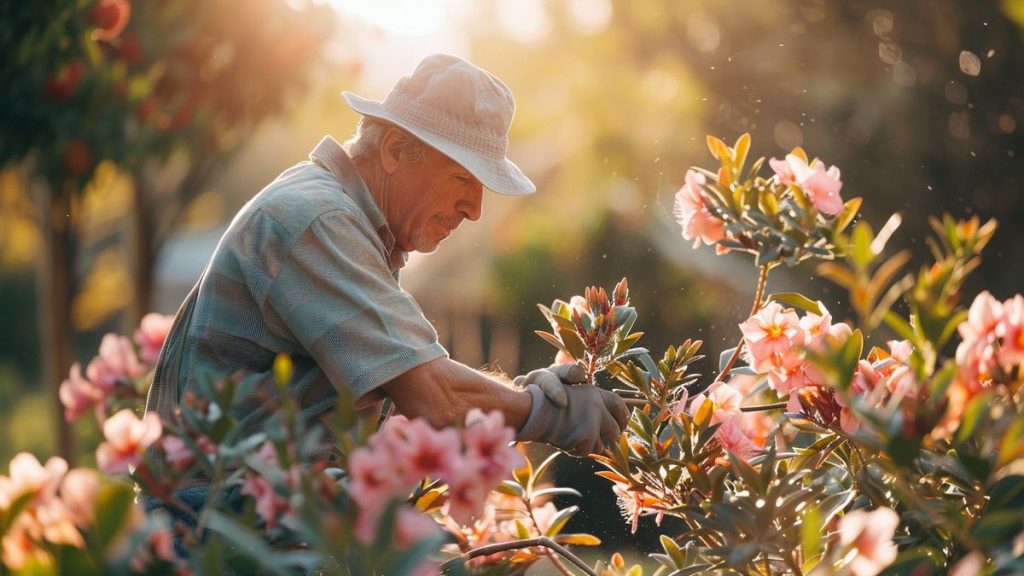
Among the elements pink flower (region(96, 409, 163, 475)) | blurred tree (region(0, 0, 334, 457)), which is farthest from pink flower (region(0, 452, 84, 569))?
blurred tree (region(0, 0, 334, 457))

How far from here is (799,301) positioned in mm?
1894

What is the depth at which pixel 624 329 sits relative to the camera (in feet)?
7.14

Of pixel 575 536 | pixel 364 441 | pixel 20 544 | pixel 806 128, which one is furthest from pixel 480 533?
pixel 806 128

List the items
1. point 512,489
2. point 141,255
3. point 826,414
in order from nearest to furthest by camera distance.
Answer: point 826,414, point 512,489, point 141,255

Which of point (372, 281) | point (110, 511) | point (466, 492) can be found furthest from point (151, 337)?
point (110, 511)

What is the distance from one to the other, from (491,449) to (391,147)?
1.13 m

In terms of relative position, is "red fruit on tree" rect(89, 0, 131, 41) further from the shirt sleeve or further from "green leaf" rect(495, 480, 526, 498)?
"green leaf" rect(495, 480, 526, 498)

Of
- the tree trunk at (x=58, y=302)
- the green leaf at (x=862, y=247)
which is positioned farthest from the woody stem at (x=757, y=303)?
the tree trunk at (x=58, y=302)

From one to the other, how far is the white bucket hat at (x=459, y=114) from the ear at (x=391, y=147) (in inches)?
1.7

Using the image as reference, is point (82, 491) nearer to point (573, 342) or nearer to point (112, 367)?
point (573, 342)

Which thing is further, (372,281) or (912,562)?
(372,281)

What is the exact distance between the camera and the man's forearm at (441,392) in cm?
200

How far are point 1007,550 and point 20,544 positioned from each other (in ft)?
3.56

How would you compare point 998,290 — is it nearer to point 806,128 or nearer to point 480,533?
point 806,128
